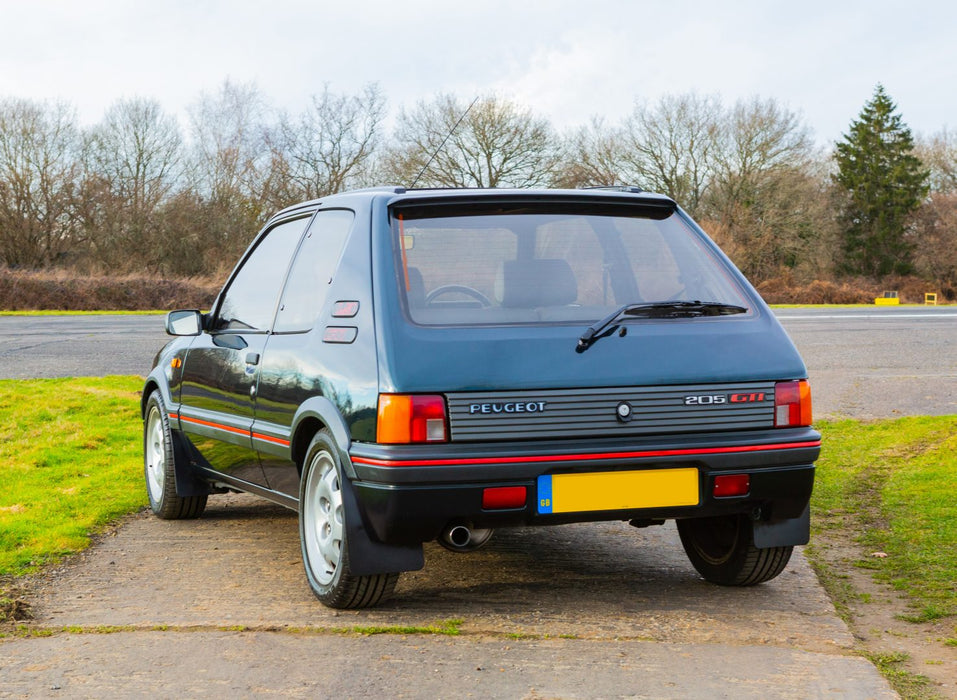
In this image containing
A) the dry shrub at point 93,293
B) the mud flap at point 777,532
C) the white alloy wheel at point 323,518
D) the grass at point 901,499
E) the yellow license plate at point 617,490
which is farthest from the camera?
the dry shrub at point 93,293

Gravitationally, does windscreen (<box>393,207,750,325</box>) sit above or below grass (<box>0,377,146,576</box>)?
above

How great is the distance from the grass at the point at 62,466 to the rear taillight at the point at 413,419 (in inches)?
89.5

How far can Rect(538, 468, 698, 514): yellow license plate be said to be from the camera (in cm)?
408

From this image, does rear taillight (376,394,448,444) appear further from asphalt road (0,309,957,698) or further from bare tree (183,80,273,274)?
bare tree (183,80,273,274)

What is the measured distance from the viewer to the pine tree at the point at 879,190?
67.2 metres

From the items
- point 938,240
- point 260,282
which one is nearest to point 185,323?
point 260,282

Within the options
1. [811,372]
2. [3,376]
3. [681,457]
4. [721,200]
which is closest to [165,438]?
[681,457]

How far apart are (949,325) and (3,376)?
19.8 meters

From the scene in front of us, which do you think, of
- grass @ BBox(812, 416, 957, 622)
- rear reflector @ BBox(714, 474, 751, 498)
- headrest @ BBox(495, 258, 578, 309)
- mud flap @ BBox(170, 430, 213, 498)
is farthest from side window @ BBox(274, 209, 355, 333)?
grass @ BBox(812, 416, 957, 622)

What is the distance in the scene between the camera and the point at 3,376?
48.3 ft

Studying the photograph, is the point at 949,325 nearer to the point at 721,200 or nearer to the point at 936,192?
the point at 721,200

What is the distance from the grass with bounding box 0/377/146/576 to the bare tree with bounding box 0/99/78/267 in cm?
3869

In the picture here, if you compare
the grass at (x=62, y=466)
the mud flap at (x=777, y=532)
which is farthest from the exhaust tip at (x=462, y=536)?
the grass at (x=62, y=466)

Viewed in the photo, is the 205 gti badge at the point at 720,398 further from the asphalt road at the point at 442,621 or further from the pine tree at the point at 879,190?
the pine tree at the point at 879,190
